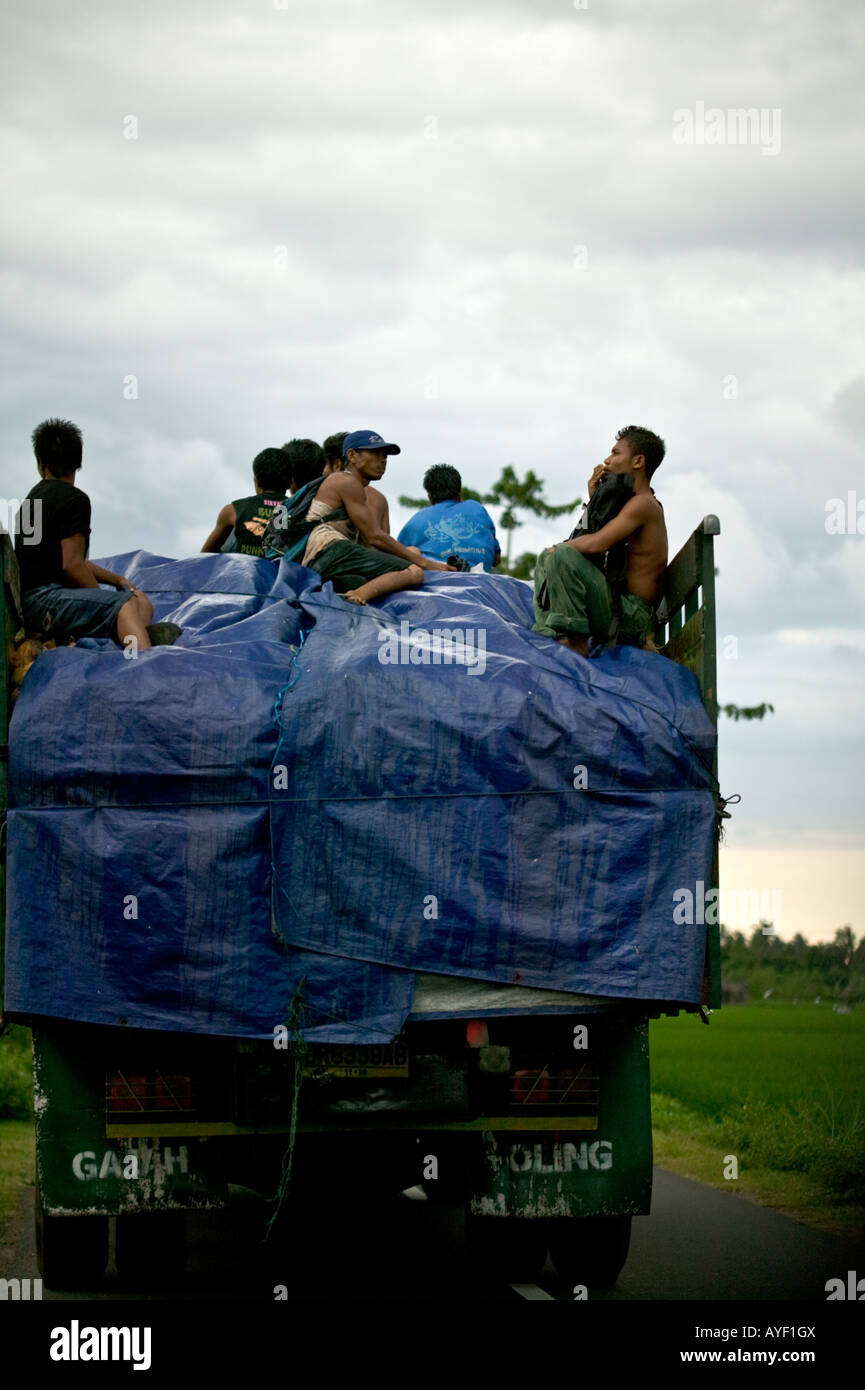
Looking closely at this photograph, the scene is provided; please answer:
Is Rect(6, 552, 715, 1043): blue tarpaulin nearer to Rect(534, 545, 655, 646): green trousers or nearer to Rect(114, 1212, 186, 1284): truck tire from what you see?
Rect(534, 545, 655, 646): green trousers

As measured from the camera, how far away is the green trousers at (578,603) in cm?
648

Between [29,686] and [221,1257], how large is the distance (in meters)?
3.31

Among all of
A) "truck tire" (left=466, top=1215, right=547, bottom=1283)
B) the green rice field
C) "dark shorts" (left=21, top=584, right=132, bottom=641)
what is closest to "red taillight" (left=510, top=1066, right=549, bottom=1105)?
"truck tire" (left=466, top=1215, right=547, bottom=1283)

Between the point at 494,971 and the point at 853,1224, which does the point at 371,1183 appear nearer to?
the point at 494,971

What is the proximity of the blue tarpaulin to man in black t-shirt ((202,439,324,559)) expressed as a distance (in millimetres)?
3108

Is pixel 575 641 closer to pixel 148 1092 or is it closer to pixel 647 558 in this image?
pixel 647 558

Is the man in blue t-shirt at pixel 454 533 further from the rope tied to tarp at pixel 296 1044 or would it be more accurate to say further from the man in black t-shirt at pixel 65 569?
the rope tied to tarp at pixel 296 1044

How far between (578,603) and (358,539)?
5.70 feet

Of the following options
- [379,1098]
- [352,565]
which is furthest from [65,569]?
[379,1098]

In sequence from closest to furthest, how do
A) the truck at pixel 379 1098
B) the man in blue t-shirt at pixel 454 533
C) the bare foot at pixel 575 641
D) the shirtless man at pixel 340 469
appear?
the truck at pixel 379 1098
the bare foot at pixel 575 641
the shirtless man at pixel 340 469
the man in blue t-shirt at pixel 454 533

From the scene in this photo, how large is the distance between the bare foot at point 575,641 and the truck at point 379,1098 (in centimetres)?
43

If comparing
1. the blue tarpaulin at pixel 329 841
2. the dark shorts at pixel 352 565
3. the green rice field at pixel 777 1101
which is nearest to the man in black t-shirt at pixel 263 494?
the dark shorts at pixel 352 565

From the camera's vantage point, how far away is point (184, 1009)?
559 centimetres
